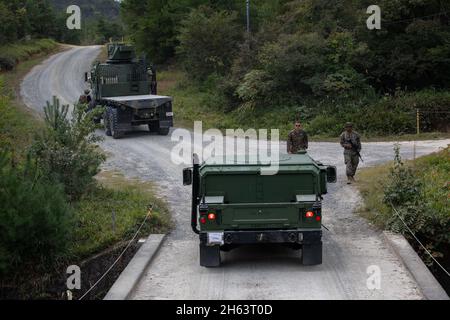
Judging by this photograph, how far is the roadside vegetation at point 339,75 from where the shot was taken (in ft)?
85.4

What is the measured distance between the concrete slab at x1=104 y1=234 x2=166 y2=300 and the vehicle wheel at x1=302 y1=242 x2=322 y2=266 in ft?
8.53

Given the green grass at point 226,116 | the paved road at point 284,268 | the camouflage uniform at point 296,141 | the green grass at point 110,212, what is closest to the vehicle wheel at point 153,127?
the green grass at point 226,116

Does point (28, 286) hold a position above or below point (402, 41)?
below

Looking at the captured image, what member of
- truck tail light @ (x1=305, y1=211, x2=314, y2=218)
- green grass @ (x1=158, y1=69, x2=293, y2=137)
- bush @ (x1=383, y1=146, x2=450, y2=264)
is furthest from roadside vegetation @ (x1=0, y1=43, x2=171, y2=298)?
green grass @ (x1=158, y1=69, x2=293, y2=137)

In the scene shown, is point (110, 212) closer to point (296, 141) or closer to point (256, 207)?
point (296, 141)

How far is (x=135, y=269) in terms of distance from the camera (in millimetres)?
10891

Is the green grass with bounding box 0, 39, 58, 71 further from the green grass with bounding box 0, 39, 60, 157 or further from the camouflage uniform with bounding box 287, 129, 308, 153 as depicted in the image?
the camouflage uniform with bounding box 287, 129, 308, 153

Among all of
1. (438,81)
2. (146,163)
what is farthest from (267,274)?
(438,81)

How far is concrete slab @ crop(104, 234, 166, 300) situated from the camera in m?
9.71

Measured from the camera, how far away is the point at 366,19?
28266 millimetres

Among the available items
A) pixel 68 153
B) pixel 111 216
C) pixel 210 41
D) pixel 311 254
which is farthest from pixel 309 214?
pixel 210 41

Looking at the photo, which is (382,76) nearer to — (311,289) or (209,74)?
(209,74)

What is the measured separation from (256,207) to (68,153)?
6283 millimetres
